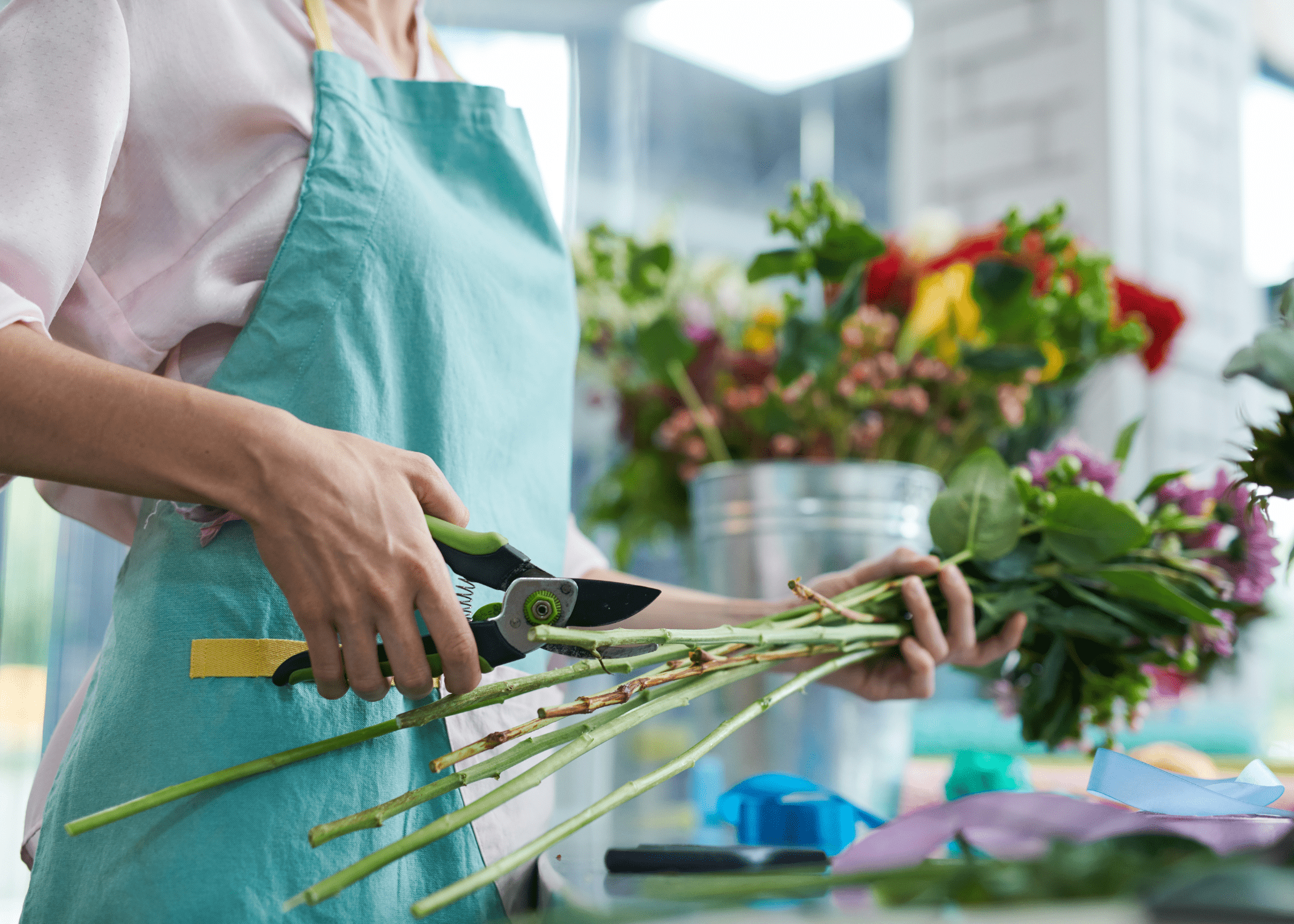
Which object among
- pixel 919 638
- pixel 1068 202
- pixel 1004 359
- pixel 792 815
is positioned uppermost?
pixel 1068 202

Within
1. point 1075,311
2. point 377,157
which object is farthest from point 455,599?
point 1075,311

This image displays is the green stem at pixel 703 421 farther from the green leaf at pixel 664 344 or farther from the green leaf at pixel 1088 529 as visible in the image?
the green leaf at pixel 1088 529

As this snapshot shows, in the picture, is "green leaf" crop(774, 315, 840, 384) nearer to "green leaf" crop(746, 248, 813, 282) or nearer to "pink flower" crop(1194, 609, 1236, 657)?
"green leaf" crop(746, 248, 813, 282)

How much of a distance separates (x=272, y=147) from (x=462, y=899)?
41 centimetres

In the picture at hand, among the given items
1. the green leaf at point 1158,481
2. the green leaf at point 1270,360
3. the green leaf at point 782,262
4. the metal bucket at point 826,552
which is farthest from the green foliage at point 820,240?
the green leaf at point 1270,360

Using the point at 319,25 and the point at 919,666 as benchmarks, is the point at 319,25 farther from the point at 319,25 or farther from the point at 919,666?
the point at 919,666

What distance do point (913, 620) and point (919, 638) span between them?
2cm

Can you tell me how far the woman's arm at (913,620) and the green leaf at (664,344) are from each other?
1.22ft

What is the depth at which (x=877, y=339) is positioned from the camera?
38.7 inches

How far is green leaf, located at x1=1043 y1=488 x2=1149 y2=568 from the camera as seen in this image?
2.21 ft

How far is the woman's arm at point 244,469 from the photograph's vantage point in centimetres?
41

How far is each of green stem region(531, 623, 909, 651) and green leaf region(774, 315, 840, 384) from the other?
1.19ft

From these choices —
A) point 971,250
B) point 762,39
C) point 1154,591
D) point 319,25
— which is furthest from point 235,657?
point 762,39

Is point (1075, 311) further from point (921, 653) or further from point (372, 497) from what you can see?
point (372, 497)
